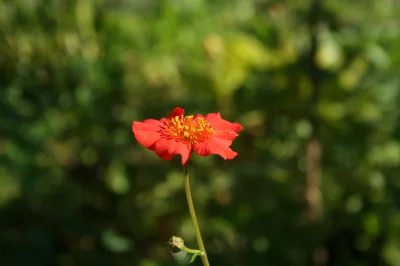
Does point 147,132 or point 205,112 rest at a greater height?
point 205,112

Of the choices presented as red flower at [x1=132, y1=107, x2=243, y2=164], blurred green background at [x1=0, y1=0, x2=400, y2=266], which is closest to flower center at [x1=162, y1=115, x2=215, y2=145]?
red flower at [x1=132, y1=107, x2=243, y2=164]

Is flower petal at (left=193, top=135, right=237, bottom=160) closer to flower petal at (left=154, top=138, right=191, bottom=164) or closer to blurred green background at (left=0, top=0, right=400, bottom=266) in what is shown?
flower petal at (left=154, top=138, right=191, bottom=164)

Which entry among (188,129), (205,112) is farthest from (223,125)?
(205,112)

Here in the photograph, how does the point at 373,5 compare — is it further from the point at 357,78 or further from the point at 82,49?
the point at 82,49

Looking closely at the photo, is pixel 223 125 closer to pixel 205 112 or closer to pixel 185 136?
pixel 185 136

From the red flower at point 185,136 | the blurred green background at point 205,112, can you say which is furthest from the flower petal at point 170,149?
the blurred green background at point 205,112

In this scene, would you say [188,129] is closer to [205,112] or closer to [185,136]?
[185,136]

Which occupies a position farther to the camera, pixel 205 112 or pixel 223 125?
pixel 205 112
